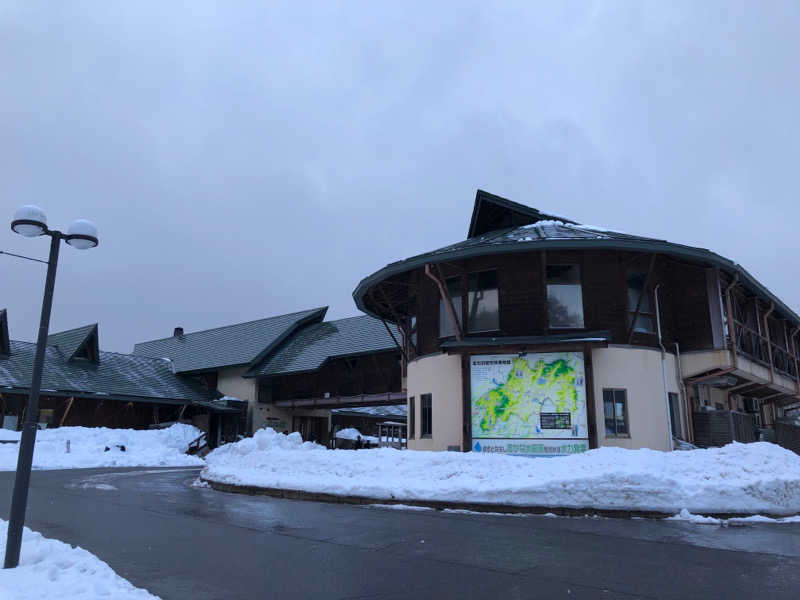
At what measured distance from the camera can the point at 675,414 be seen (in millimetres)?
18484

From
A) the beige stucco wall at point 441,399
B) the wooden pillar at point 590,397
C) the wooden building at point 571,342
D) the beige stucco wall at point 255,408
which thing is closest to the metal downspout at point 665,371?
the wooden building at point 571,342

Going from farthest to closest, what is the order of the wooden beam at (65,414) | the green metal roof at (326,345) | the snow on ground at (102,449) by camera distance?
the green metal roof at (326,345) → the wooden beam at (65,414) → the snow on ground at (102,449)

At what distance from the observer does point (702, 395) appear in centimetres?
2025

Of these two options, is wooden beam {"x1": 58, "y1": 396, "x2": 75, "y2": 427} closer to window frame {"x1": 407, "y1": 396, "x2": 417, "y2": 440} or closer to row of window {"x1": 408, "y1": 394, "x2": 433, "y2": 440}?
window frame {"x1": 407, "y1": 396, "x2": 417, "y2": 440}

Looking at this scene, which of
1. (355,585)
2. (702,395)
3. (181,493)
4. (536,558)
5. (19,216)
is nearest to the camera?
(355,585)

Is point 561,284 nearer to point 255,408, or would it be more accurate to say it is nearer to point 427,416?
point 427,416

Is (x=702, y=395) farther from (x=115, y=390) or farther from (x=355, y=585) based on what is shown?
(x=115, y=390)

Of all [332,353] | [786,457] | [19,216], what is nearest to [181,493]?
[19,216]

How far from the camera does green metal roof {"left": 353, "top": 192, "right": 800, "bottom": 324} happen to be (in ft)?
57.1

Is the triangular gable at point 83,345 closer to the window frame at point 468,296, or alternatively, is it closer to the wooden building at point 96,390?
the wooden building at point 96,390

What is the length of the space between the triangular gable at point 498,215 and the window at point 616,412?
22.8ft

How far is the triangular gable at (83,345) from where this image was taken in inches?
1579

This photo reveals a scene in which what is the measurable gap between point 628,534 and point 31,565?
801cm

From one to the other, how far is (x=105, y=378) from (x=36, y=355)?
117 feet
